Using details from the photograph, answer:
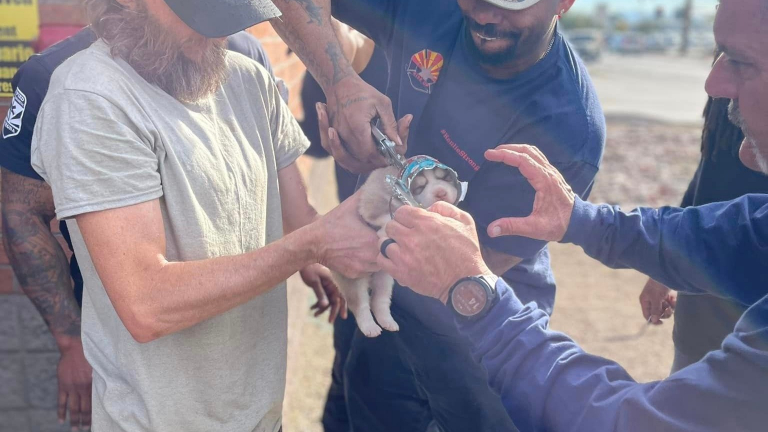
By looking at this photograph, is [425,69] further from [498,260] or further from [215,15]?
[215,15]

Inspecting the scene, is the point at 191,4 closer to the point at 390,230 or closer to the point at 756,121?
the point at 390,230

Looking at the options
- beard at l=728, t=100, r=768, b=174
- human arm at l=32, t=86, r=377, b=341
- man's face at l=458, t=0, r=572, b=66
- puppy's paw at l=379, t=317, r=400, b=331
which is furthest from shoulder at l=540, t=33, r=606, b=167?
human arm at l=32, t=86, r=377, b=341

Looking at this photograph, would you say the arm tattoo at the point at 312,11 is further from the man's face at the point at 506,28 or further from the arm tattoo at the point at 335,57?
the man's face at the point at 506,28

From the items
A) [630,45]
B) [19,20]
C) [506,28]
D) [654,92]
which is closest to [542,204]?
[506,28]

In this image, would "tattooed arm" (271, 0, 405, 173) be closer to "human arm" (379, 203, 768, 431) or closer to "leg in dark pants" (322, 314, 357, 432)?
"human arm" (379, 203, 768, 431)

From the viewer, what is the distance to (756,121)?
1629 mm

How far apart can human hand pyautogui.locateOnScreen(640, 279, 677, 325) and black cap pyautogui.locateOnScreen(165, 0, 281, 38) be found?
2.06 meters

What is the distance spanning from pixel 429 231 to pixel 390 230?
135 millimetres

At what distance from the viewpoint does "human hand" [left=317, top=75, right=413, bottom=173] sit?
2322 mm

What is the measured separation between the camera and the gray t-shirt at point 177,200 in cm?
172

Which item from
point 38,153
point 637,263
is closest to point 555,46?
point 637,263

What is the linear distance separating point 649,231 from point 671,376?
0.68 m

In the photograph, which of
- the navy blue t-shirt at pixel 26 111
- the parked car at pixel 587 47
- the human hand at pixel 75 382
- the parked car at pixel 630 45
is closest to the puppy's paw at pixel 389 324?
the human hand at pixel 75 382

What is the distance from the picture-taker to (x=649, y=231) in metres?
2.08
